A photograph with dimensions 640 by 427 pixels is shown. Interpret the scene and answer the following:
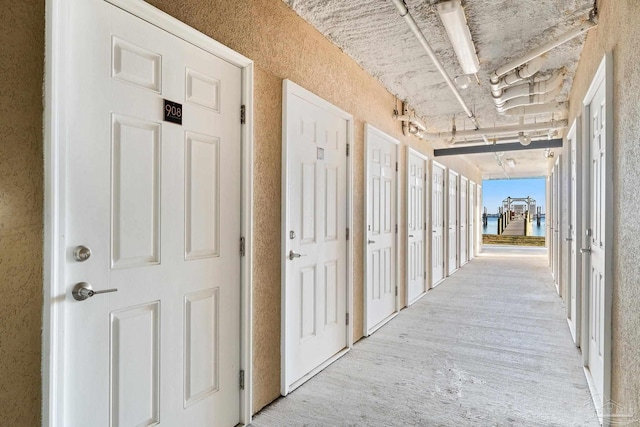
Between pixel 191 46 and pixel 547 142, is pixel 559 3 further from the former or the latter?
pixel 547 142

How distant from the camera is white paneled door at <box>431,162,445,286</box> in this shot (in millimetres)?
6254

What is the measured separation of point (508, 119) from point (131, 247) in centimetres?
609

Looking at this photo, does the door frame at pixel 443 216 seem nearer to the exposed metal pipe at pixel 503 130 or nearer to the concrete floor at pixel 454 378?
the exposed metal pipe at pixel 503 130

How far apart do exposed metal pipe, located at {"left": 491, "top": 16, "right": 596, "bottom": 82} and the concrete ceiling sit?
0.31ft

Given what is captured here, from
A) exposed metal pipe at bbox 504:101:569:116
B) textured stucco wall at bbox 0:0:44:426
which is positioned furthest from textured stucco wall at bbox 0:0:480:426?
exposed metal pipe at bbox 504:101:569:116

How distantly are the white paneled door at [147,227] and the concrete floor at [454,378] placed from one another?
2.23ft

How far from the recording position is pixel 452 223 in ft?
25.5

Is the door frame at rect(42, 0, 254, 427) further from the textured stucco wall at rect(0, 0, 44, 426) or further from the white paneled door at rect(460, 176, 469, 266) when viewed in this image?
the white paneled door at rect(460, 176, 469, 266)

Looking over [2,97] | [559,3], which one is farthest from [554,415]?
[2,97]

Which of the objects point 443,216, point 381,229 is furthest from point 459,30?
point 443,216

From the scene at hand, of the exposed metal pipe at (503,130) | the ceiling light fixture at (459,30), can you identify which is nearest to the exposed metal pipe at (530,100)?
the exposed metal pipe at (503,130)

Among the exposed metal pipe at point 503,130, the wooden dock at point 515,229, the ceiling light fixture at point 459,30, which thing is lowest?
the wooden dock at point 515,229

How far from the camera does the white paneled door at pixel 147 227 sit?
4.59ft

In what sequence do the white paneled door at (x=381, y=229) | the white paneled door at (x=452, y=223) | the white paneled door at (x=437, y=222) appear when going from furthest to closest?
the white paneled door at (x=452, y=223) < the white paneled door at (x=437, y=222) < the white paneled door at (x=381, y=229)
